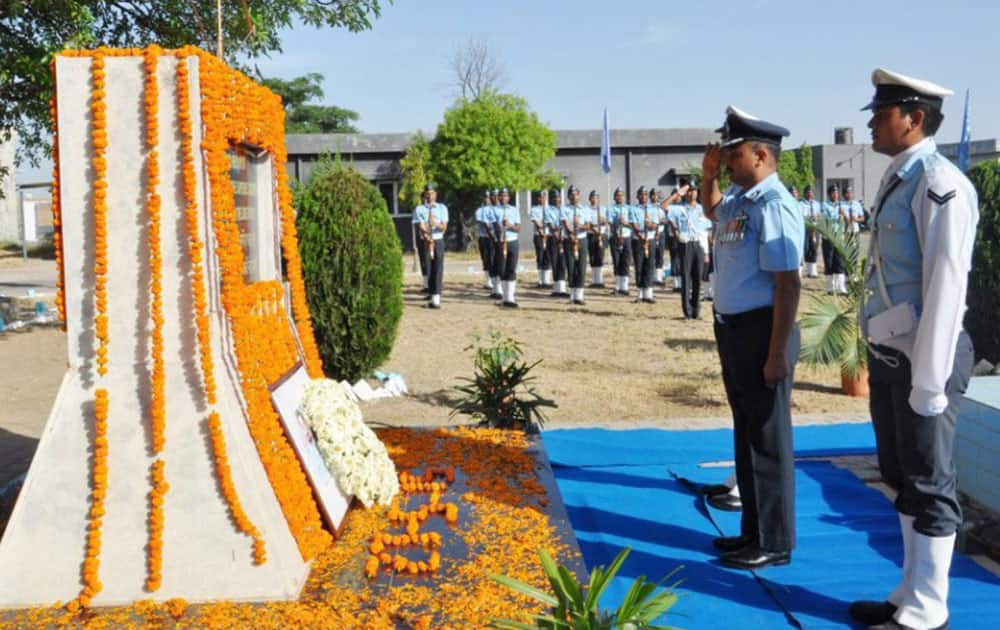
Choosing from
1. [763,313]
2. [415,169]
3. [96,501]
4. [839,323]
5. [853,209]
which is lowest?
[96,501]

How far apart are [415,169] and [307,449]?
25102 millimetres

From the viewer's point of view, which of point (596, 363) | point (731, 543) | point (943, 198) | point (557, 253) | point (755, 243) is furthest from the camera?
point (557, 253)

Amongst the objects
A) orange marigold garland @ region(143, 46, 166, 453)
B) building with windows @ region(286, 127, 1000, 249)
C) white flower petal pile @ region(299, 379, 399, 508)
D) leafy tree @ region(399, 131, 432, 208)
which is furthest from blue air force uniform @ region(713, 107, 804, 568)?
building with windows @ region(286, 127, 1000, 249)

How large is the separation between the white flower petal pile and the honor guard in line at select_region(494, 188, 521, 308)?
1154 cm

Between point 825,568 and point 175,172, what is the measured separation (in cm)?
313

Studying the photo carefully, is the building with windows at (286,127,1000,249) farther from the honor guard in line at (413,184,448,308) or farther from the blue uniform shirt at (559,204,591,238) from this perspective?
the honor guard in line at (413,184,448,308)

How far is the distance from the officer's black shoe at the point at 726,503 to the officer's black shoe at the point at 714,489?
0.21 ft

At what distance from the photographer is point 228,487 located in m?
3.20

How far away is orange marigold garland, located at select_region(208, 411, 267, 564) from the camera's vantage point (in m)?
3.19

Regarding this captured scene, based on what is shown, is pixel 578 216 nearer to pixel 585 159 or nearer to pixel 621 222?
pixel 621 222

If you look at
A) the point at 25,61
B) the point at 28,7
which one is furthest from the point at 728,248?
the point at 28,7

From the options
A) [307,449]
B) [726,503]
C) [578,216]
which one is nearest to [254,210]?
[307,449]

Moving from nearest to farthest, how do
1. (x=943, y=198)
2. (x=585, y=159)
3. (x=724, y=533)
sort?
(x=943, y=198) < (x=724, y=533) < (x=585, y=159)

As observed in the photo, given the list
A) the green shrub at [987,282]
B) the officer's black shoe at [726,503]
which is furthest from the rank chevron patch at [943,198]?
the green shrub at [987,282]
